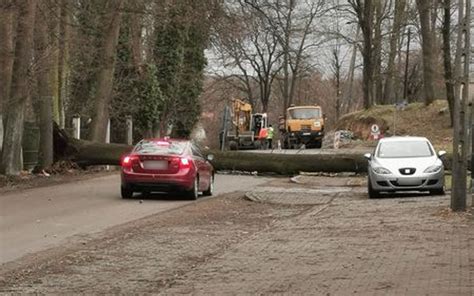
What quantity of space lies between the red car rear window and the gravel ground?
2.89 meters

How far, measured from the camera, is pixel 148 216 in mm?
15469

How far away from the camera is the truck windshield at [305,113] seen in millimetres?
53625

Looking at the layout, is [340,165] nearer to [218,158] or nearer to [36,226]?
[218,158]

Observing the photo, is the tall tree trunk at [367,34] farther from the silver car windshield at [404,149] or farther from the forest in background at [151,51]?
the silver car windshield at [404,149]

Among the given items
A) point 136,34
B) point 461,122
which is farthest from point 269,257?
point 136,34

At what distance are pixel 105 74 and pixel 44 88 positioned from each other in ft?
10.8

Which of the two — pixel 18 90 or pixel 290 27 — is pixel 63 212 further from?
pixel 290 27

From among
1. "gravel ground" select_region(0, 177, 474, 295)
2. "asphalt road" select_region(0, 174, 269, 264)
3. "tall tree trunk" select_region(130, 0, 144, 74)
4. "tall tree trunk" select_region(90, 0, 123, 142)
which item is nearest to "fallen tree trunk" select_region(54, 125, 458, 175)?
"tall tree trunk" select_region(90, 0, 123, 142)

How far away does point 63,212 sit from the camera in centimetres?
1595

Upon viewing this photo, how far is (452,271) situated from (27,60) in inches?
643

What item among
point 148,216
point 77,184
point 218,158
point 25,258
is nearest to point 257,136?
point 218,158

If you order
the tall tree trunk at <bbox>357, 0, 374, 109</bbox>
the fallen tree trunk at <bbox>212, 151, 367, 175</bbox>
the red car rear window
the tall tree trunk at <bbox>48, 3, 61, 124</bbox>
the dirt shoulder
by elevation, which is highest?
the tall tree trunk at <bbox>357, 0, 374, 109</bbox>

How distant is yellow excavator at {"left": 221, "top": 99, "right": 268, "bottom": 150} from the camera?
5897 cm

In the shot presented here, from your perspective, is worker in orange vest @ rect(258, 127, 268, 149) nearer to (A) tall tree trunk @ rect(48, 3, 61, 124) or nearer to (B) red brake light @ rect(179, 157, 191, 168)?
(A) tall tree trunk @ rect(48, 3, 61, 124)
